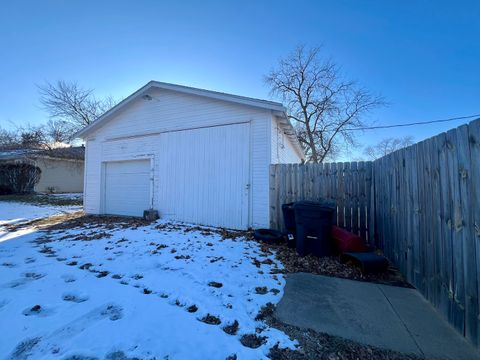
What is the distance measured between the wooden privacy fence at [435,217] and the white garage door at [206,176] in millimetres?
3356

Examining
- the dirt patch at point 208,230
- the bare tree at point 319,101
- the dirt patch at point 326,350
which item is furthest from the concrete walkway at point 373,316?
the bare tree at point 319,101

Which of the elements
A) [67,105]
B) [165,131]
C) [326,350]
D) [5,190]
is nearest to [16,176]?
[5,190]

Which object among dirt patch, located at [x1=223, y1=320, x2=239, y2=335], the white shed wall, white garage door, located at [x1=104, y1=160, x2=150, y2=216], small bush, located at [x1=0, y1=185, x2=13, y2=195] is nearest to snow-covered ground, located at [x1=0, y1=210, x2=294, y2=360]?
dirt patch, located at [x1=223, y1=320, x2=239, y2=335]

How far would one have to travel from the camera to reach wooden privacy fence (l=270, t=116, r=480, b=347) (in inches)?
79.5

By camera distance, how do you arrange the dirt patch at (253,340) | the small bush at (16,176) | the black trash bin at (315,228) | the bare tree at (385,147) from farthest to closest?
the bare tree at (385,147), the small bush at (16,176), the black trash bin at (315,228), the dirt patch at (253,340)

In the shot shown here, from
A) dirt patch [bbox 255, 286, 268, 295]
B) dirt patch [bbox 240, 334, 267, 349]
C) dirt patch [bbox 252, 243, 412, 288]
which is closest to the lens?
dirt patch [bbox 240, 334, 267, 349]

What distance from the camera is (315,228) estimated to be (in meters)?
4.44

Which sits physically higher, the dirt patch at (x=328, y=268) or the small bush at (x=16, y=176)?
the small bush at (x=16, y=176)

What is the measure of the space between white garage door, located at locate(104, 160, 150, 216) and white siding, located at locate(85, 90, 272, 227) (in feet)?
1.16

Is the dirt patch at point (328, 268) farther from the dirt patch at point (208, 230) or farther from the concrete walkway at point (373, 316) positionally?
the dirt patch at point (208, 230)

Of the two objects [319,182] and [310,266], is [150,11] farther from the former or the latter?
[310,266]

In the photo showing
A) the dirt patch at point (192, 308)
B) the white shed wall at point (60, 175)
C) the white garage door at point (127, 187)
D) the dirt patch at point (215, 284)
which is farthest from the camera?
the white shed wall at point (60, 175)

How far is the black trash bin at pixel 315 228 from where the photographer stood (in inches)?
174

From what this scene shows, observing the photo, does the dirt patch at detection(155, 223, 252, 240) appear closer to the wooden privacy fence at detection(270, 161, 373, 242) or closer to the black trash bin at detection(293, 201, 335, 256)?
the wooden privacy fence at detection(270, 161, 373, 242)
